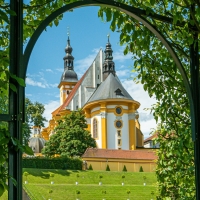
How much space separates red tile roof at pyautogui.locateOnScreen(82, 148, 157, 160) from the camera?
24266 millimetres

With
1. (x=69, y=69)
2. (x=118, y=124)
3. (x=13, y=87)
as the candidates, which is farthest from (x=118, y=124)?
(x=13, y=87)

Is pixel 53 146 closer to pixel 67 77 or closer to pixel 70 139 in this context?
pixel 70 139

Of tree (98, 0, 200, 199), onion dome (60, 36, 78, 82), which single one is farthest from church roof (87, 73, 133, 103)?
tree (98, 0, 200, 199)

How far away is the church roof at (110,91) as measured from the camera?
96.6 feet

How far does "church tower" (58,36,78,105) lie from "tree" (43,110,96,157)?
10.6 metres

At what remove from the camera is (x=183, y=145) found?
227 centimetres

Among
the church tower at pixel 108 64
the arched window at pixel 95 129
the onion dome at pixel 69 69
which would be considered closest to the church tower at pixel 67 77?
the onion dome at pixel 69 69

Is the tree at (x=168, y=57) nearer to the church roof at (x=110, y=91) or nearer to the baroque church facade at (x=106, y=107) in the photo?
the baroque church facade at (x=106, y=107)

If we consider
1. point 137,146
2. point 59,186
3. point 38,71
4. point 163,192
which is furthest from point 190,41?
point 38,71

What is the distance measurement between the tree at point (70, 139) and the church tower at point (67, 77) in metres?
10.6

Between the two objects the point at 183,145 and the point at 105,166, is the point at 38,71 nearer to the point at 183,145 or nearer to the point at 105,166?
the point at 105,166

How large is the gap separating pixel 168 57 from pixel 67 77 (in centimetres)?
3489

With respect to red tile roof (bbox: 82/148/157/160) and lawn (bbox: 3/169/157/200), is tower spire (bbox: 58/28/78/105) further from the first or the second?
lawn (bbox: 3/169/157/200)

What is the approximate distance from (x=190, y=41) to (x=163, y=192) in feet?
7.76
